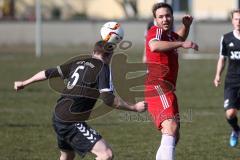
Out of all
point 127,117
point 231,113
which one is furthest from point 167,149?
point 127,117

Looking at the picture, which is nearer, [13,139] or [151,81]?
[151,81]

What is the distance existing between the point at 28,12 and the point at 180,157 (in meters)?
47.6

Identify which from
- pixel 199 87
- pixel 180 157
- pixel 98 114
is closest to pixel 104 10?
pixel 199 87

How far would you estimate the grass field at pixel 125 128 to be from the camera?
10438mm

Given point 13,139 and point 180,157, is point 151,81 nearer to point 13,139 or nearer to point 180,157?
point 180,157

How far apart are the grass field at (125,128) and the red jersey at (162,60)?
1.87 meters

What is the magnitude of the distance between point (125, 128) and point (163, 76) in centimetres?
468

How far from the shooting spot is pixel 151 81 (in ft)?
28.2

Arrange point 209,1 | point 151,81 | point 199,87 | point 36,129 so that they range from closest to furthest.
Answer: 1. point 151,81
2. point 36,129
3. point 199,87
4. point 209,1

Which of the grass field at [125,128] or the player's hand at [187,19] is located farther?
the grass field at [125,128]

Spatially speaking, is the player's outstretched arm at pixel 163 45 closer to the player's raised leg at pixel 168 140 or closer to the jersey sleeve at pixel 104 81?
the jersey sleeve at pixel 104 81

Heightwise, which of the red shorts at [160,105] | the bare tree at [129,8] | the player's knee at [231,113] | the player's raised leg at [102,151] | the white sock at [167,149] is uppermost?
the red shorts at [160,105]

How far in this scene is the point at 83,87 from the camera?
7773mm

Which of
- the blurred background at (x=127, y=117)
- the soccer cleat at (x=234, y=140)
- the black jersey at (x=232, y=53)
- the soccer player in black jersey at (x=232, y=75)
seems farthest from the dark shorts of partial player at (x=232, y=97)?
the blurred background at (x=127, y=117)
